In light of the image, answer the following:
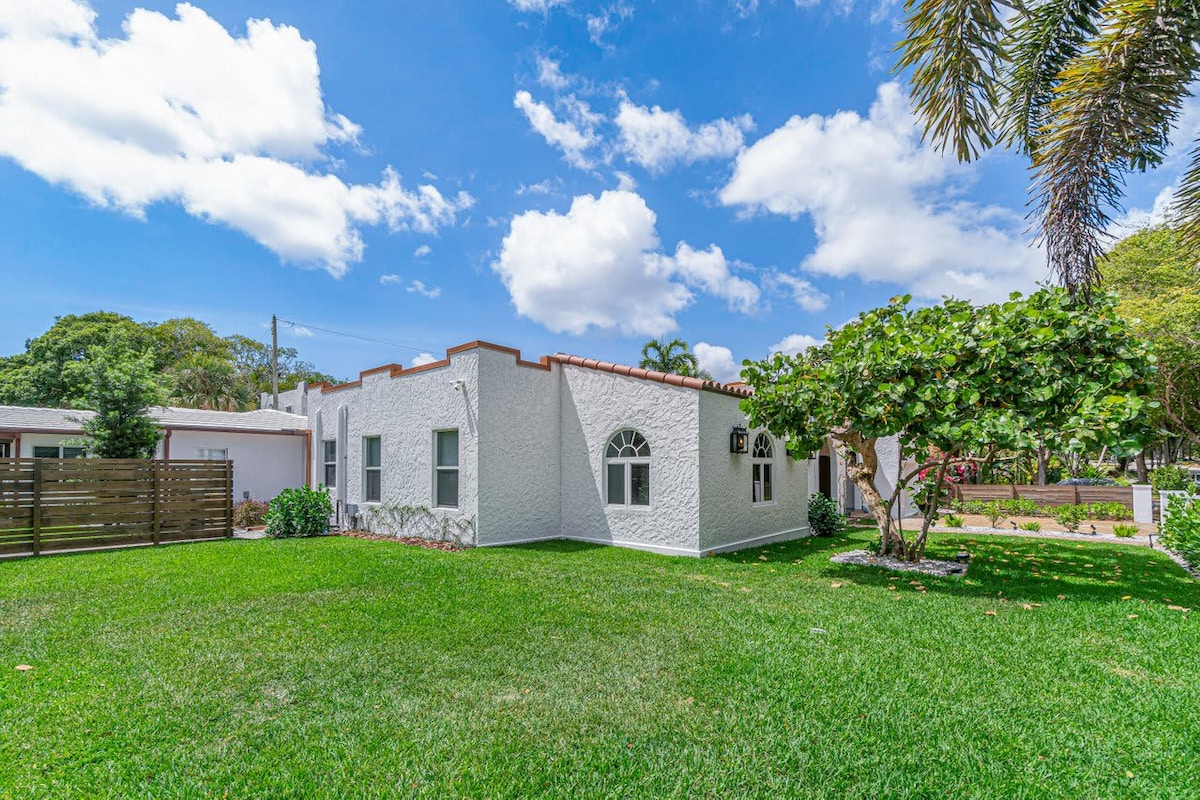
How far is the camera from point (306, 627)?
5895 millimetres

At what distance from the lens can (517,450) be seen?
12055 millimetres

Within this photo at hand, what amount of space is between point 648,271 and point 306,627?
1491 centimetres

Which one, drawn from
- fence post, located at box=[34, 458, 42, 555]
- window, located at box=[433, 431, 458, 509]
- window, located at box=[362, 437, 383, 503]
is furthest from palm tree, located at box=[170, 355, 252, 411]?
window, located at box=[433, 431, 458, 509]

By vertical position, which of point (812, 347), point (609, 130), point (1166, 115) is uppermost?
point (609, 130)

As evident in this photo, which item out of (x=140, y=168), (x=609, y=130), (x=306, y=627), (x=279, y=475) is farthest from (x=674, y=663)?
(x=279, y=475)

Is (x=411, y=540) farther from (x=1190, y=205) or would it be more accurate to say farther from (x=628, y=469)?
(x=1190, y=205)

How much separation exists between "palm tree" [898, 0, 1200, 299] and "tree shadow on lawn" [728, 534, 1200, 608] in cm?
442

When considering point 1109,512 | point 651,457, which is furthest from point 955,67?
point 1109,512

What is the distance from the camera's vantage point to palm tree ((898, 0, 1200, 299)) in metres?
6.60

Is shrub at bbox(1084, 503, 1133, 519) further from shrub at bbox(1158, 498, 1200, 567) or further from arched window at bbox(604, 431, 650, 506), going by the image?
arched window at bbox(604, 431, 650, 506)

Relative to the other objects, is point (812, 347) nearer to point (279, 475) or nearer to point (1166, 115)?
point (1166, 115)

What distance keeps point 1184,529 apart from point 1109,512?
10.4 meters

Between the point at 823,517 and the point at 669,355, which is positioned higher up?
the point at 669,355

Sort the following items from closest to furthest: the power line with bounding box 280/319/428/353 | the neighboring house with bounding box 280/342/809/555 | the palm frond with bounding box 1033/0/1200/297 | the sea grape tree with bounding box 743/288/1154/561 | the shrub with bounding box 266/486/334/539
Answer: the palm frond with bounding box 1033/0/1200/297
the sea grape tree with bounding box 743/288/1154/561
the neighboring house with bounding box 280/342/809/555
the shrub with bounding box 266/486/334/539
the power line with bounding box 280/319/428/353
